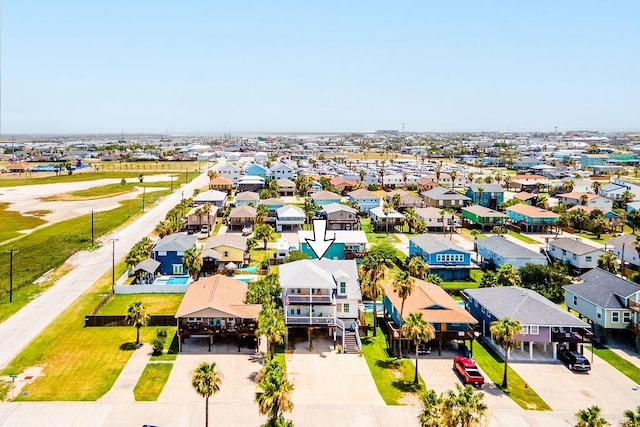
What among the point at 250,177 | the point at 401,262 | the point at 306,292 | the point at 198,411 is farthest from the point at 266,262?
the point at 250,177

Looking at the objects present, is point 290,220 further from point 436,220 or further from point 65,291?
point 65,291

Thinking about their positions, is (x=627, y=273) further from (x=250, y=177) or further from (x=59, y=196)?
(x=59, y=196)

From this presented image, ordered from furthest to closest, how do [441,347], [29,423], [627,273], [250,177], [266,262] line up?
[250,177] < [266,262] < [627,273] < [441,347] < [29,423]

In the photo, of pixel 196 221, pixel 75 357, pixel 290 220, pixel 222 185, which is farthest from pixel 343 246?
pixel 222 185

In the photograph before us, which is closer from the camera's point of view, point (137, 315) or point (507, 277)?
point (137, 315)

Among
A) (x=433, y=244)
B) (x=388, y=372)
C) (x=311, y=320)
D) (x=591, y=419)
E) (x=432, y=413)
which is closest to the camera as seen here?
(x=591, y=419)

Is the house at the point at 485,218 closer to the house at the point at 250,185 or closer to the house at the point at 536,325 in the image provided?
the house at the point at 536,325

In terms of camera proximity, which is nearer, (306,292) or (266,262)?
(306,292)
